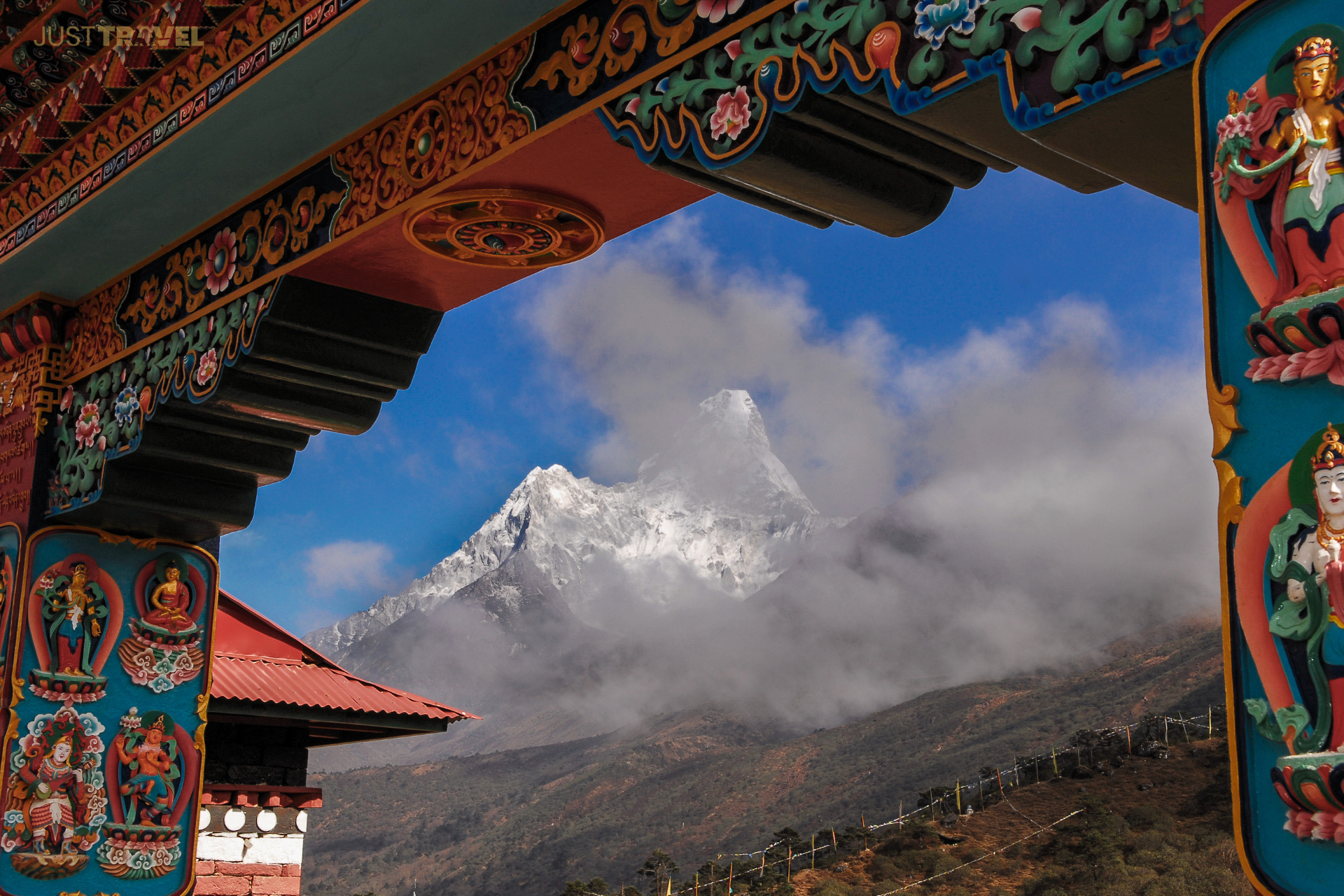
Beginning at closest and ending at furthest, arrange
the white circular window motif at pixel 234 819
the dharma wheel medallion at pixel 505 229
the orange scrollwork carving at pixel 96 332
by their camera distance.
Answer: the dharma wheel medallion at pixel 505 229
the orange scrollwork carving at pixel 96 332
the white circular window motif at pixel 234 819

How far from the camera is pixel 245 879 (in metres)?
6.89

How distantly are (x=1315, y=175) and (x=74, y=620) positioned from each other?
12.2 ft

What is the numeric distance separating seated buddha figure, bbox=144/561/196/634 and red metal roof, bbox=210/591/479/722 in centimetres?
244

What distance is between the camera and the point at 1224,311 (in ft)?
4.80

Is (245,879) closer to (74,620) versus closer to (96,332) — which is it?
(74,620)

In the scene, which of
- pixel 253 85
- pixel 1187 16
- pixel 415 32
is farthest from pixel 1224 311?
pixel 253 85

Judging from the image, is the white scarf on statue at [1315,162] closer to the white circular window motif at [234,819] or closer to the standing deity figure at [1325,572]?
the standing deity figure at [1325,572]

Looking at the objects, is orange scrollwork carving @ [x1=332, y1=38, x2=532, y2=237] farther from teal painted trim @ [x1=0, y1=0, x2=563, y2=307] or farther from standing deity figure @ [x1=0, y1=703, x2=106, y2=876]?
standing deity figure @ [x1=0, y1=703, x2=106, y2=876]

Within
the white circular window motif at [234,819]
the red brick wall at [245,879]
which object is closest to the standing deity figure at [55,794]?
the red brick wall at [245,879]

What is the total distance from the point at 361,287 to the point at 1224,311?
267 cm

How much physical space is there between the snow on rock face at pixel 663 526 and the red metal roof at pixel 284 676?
75.2 metres

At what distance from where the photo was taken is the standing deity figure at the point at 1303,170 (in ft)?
4.52

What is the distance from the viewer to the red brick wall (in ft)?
22.3

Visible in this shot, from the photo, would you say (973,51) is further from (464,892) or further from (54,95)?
(464,892)
